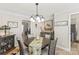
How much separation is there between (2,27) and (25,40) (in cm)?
39

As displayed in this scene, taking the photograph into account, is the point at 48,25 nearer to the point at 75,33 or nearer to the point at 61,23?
the point at 61,23

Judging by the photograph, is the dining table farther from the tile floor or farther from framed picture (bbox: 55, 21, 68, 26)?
framed picture (bbox: 55, 21, 68, 26)

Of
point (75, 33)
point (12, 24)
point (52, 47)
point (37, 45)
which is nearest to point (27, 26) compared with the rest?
point (12, 24)

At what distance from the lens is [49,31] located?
194 centimetres

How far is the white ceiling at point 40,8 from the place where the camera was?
6.34 ft

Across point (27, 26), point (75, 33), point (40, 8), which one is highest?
point (40, 8)

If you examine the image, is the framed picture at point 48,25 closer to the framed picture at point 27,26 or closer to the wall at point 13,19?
the framed picture at point 27,26

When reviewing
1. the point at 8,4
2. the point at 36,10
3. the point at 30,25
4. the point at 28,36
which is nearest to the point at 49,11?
the point at 36,10

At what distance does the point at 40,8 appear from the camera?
1.95m

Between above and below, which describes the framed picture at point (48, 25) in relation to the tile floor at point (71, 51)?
above

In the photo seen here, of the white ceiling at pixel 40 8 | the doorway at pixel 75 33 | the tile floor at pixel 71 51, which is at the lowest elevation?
the tile floor at pixel 71 51

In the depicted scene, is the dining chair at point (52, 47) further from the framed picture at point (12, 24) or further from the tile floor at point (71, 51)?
the framed picture at point (12, 24)

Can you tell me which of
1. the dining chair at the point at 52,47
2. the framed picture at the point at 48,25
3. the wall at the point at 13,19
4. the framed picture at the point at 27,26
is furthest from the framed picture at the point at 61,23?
the wall at the point at 13,19

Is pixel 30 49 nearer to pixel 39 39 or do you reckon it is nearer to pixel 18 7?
pixel 39 39
